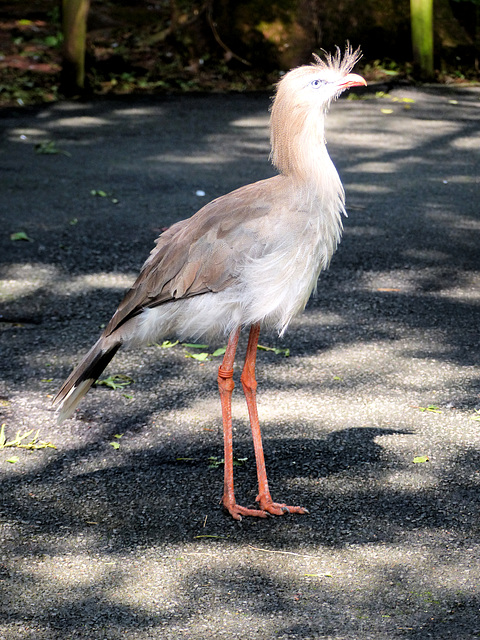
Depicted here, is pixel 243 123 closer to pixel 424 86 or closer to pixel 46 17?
pixel 424 86

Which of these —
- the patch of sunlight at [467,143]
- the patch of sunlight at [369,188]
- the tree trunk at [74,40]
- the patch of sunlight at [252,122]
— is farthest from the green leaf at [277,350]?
the tree trunk at [74,40]

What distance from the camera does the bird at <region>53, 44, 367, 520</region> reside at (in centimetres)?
346

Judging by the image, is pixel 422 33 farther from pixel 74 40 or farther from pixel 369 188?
pixel 74 40

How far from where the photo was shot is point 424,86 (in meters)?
10.7

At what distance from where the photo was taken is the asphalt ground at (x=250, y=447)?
296 cm

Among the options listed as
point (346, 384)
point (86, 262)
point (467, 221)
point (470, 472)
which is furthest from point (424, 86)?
point (470, 472)

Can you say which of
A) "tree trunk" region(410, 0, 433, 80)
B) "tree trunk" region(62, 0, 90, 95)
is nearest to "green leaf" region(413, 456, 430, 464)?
"tree trunk" region(410, 0, 433, 80)

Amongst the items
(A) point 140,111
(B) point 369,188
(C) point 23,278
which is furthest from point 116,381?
(A) point 140,111

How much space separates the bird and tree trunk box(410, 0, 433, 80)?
7453 millimetres

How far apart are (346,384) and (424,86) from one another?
23.8 feet

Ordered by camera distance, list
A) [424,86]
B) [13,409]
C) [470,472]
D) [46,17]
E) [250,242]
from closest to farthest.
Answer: [250,242] < [470,472] < [13,409] < [424,86] < [46,17]

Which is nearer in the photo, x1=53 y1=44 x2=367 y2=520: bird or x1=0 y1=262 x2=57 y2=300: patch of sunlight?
x1=53 y1=44 x2=367 y2=520: bird

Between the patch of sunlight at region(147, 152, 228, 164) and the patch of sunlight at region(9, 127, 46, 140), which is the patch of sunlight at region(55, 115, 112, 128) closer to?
the patch of sunlight at region(9, 127, 46, 140)

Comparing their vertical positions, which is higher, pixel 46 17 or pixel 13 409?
pixel 46 17
